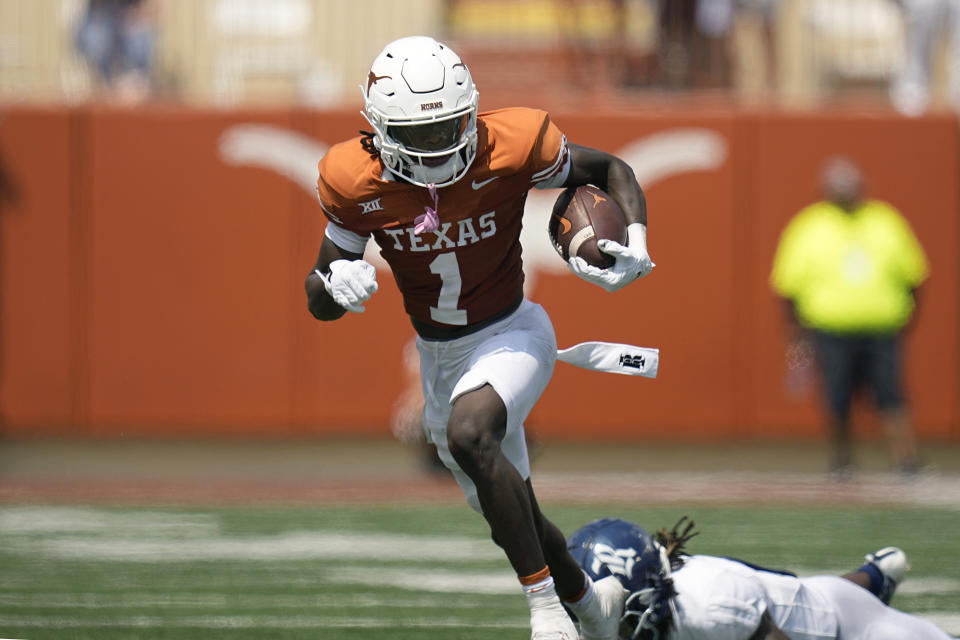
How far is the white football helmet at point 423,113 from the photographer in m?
3.94

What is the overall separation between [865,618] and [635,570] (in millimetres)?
757

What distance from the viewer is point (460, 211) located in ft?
13.5

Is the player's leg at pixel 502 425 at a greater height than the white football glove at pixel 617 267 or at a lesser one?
lesser

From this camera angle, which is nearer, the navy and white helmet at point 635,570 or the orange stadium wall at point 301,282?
the navy and white helmet at point 635,570

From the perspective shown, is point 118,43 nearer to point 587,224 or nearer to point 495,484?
point 587,224

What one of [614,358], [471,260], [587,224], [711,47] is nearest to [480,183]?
[471,260]

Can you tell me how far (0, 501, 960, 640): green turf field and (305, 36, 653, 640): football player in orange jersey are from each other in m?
0.88

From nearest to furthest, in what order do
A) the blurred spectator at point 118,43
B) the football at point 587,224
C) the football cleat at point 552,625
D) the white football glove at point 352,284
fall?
the football cleat at point 552,625 < the white football glove at point 352,284 < the football at point 587,224 < the blurred spectator at point 118,43

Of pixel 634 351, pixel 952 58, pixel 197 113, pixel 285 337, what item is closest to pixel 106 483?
pixel 285 337

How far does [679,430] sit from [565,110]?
249cm

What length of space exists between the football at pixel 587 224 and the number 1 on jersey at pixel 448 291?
0.31 m

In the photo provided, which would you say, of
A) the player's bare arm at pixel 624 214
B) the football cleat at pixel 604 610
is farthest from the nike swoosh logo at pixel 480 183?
the football cleat at pixel 604 610

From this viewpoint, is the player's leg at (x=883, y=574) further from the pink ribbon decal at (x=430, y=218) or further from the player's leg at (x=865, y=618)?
the pink ribbon decal at (x=430, y=218)

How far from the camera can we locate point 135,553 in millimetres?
6270
